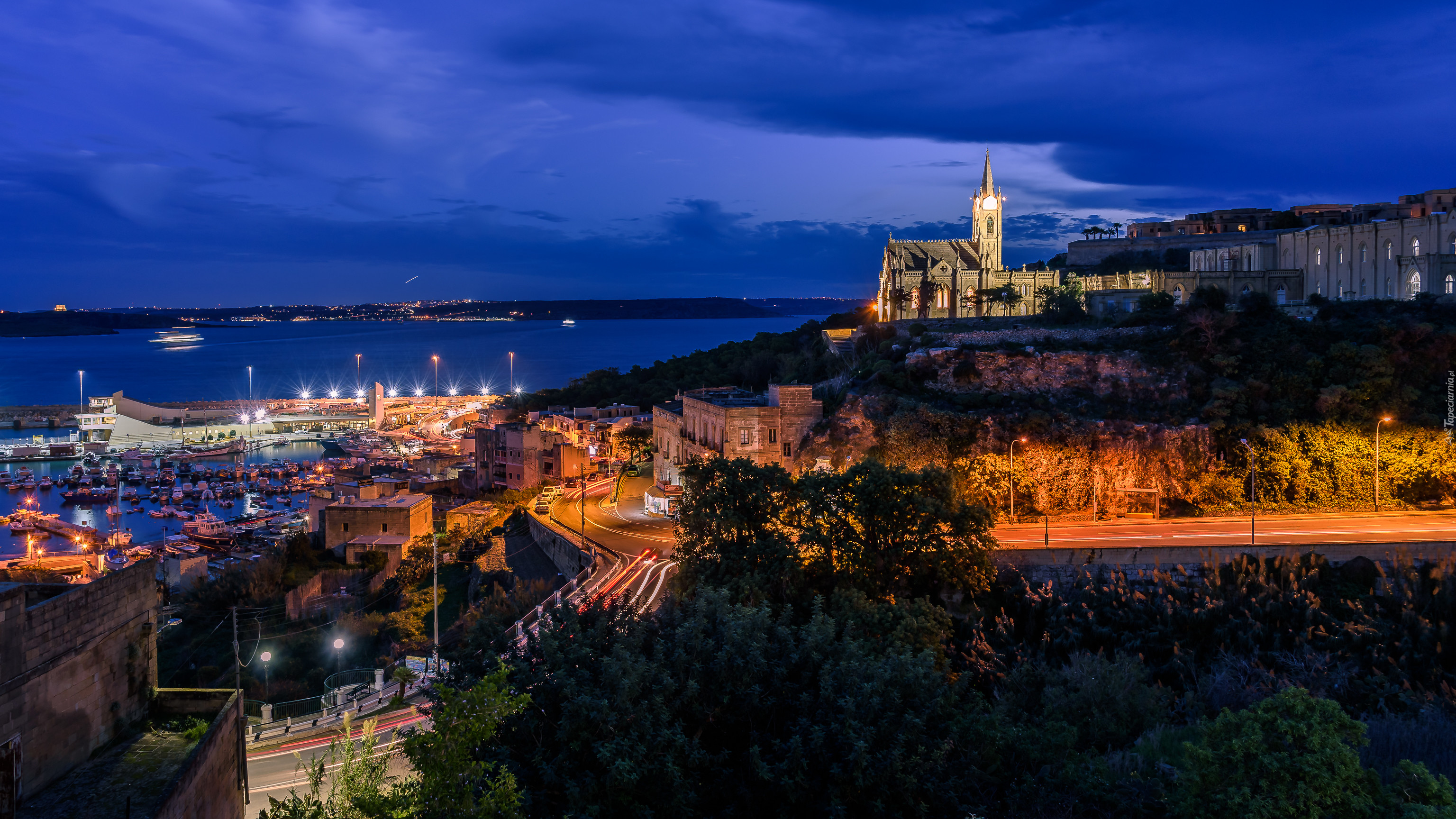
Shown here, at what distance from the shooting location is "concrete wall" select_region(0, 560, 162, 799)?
8836 millimetres

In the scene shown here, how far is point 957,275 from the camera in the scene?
2144 inches

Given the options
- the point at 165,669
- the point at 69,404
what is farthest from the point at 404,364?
the point at 165,669

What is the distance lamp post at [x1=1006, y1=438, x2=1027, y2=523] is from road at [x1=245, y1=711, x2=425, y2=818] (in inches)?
670

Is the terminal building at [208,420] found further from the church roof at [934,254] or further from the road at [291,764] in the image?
the road at [291,764]

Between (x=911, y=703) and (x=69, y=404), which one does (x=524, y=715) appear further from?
(x=69, y=404)

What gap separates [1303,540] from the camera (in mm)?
21594

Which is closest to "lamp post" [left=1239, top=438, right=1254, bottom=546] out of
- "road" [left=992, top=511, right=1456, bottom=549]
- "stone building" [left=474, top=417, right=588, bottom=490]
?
"road" [left=992, top=511, right=1456, bottom=549]

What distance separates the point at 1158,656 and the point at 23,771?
1840 centimetres

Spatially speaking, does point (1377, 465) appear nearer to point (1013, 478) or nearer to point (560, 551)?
point (1013, 478)

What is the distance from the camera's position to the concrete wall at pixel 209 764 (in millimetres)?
9195

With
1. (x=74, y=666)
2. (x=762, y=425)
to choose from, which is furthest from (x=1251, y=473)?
(x=74, y=666)

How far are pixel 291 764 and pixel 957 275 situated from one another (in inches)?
1888

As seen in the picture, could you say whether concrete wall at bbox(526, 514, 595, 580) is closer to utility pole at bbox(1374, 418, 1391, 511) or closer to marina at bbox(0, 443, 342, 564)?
marina at bbox(0, 443, 342, 564)

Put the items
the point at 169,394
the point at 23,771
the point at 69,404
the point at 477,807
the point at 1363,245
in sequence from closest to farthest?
the point at 477,807 → the point at 23,771 → the point at 1363,245 → the point at 69,404 → the point at 169,394
